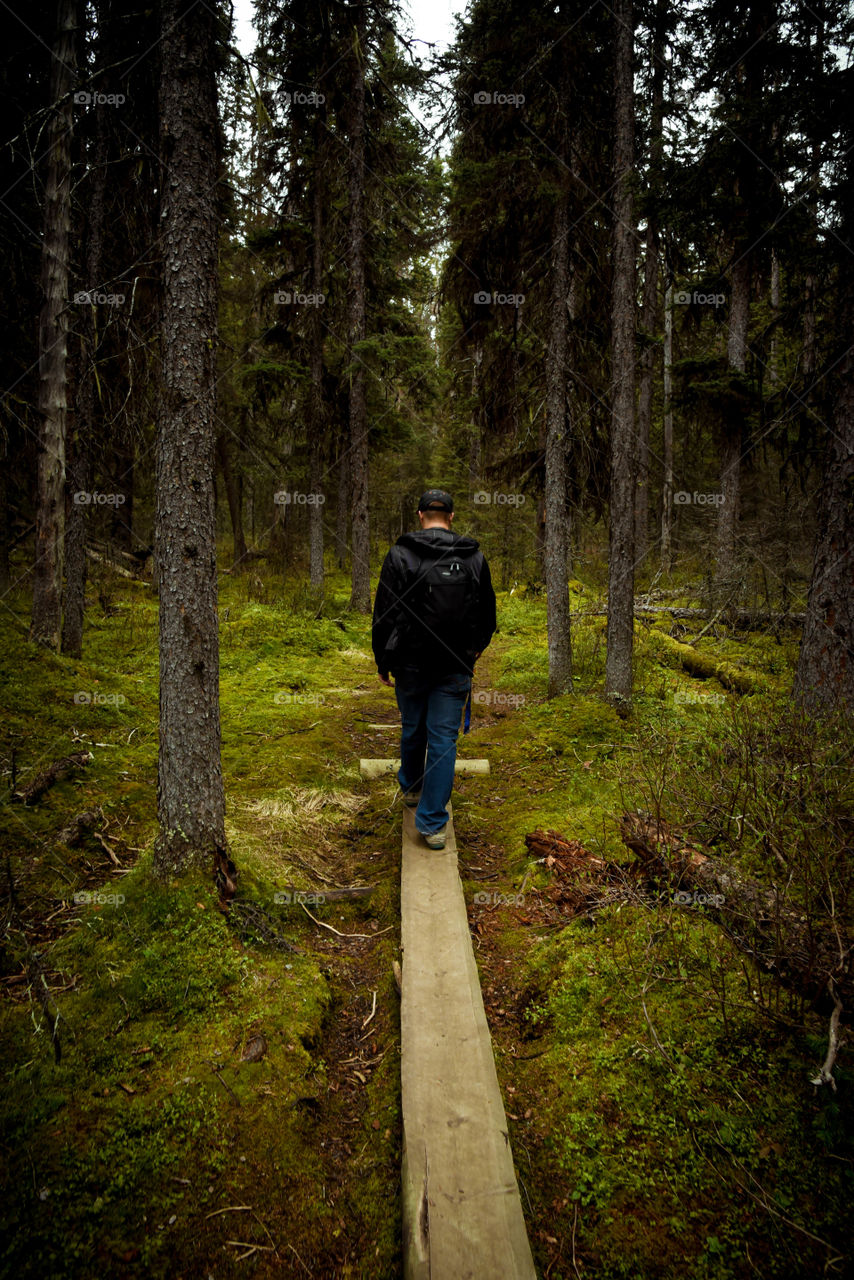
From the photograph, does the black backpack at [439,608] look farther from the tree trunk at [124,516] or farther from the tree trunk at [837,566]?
the tree trunk at [124,516]

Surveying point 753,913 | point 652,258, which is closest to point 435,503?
point 753,913

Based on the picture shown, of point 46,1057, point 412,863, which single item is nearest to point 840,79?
point 412,863

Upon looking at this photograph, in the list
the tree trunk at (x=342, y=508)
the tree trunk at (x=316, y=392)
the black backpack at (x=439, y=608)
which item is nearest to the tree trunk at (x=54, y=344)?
the black backpack at (x=439, y=608)

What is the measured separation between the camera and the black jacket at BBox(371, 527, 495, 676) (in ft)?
15.2

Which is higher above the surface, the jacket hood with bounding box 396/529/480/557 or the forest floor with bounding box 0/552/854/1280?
the jacket hood with bounding box 396/529/480/557

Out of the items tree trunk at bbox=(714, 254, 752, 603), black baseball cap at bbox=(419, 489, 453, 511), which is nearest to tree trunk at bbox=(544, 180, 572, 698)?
black baseball cap at bbox=(419, 489, 453, 511)

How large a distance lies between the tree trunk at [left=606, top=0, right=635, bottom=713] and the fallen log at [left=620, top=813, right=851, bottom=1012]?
13.3ft

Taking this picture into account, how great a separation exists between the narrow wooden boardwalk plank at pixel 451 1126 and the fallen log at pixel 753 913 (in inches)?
54.1

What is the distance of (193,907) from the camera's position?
3326 mm

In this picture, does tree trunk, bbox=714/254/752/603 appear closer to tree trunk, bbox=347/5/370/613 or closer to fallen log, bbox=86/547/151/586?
tree trunk, bbox=347/5/370/613

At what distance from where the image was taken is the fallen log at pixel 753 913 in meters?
2.71

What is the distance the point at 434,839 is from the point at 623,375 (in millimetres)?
6434

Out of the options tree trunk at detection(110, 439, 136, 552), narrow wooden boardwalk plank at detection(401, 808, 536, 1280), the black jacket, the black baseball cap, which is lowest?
narrow wooden boardwalk plank at detection(401, 808, 536, 1280)

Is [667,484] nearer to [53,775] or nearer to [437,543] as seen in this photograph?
[437,543]
